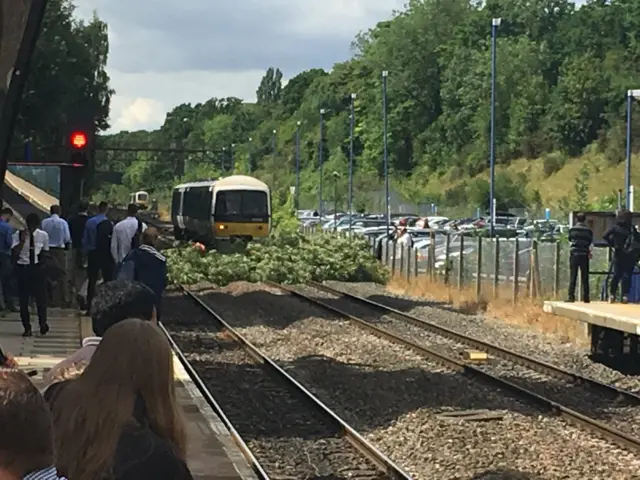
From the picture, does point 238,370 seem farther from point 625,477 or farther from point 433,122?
point 433,122

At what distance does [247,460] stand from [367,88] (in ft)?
396

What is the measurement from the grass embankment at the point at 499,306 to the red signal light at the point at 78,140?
7285 mm

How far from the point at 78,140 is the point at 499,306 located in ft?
37.3

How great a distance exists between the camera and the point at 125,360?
411 centimetres

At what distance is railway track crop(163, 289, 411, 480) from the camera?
1104cm

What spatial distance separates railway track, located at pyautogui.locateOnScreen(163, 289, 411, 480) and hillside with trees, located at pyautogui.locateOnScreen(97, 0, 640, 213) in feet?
173

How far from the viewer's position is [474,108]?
112 metres

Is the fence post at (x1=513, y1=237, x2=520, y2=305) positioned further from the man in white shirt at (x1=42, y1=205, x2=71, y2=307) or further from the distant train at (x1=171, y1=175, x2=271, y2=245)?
the distant train at (x1=171, y1=175, x2=271, y2=245)

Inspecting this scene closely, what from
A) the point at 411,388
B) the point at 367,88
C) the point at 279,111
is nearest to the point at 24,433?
the point at 411,388

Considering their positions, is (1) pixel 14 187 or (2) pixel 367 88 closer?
(1) pixel 14 187

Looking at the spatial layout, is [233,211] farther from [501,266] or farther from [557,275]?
[557,275]

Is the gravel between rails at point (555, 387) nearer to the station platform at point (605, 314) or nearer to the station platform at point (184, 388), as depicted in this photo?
the station platform at point (605, 314)

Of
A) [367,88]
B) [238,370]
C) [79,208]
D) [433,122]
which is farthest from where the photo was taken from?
[367,88]

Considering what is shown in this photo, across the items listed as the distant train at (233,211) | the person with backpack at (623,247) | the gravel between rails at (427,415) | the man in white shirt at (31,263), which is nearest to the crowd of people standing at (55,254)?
the man in white shirt at (31,263)
